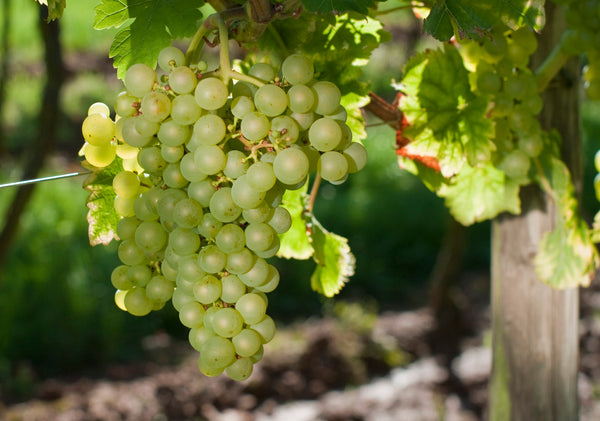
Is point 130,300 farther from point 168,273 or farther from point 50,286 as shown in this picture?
point 50,286

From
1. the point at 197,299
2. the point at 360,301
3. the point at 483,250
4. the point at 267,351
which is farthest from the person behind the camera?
the point at 483,250

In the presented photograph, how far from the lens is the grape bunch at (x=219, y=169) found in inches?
17.7

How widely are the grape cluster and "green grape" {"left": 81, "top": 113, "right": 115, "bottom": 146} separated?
15.3 inches

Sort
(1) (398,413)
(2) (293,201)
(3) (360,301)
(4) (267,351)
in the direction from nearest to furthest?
(2) (293,201) < (1) (398,413) < (4) (267,351) < (3) (360,301)

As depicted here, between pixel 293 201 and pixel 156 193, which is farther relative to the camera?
pixel 293 201

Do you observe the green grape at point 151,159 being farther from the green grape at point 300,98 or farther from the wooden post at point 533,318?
the wooden post at point 533,318

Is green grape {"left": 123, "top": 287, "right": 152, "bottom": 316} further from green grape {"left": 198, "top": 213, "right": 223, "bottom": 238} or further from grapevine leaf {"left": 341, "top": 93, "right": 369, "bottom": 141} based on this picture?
grapevine leaf {"left": 341, "top": 93, "right": 369, "bottom": 141}

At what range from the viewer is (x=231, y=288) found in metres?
Answer: 0.49

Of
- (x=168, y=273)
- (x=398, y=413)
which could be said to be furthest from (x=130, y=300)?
(x=398, y=413)

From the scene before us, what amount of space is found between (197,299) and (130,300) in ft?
0.25

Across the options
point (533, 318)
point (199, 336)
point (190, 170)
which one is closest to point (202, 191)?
point (190, 170)

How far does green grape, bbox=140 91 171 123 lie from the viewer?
45cm

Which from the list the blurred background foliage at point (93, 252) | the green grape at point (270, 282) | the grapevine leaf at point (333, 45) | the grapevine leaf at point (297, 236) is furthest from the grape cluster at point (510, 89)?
the blurred background foliage at point (93, 252)

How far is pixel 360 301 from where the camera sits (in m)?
3.49
